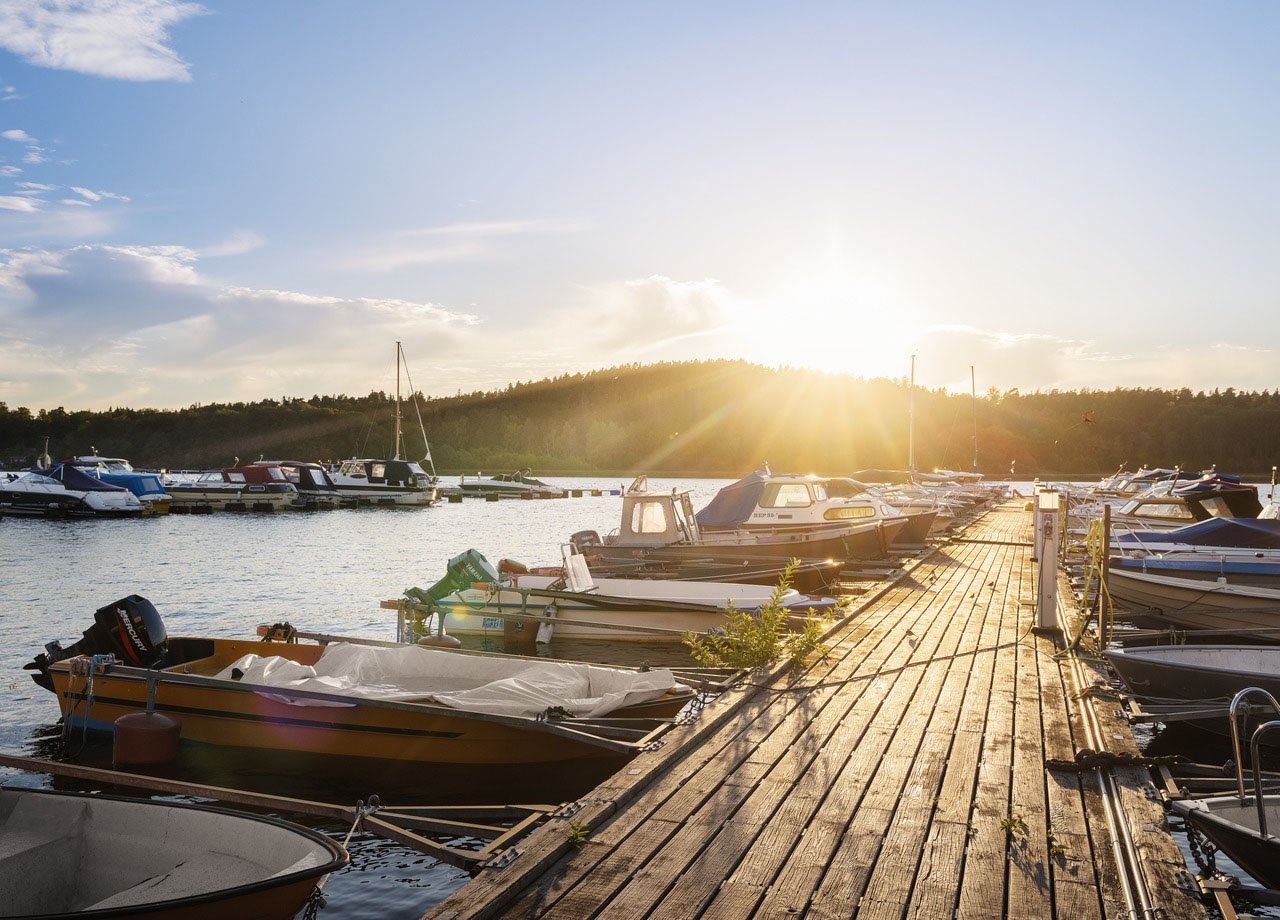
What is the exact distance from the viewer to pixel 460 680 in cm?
1045

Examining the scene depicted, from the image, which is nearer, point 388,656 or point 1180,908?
point 1180,908

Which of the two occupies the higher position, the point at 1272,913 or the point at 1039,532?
the point at 1039,532

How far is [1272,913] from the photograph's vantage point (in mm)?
6488

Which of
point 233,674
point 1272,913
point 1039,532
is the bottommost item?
point 1272,913

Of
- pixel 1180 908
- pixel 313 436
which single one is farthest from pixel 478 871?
pixel 313 436

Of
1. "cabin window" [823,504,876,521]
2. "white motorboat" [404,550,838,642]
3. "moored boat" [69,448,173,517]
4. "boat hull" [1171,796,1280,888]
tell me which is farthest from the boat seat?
"moored boat" [69,448,173,517]

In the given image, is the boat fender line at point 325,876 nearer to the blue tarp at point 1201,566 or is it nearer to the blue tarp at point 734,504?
the blue tarp at point 1201,566

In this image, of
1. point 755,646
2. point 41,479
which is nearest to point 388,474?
point 41,479

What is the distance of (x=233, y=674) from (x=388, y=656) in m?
1.65

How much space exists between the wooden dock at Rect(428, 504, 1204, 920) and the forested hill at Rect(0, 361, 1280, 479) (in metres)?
106

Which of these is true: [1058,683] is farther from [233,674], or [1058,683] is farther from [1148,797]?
[233,674]

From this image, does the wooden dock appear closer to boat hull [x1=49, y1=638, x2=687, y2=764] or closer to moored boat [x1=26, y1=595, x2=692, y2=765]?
moored boat [x1=26, y1=595, x2=692, y2=765]

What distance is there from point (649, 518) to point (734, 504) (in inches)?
98.6

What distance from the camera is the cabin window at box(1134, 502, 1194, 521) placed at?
882 inches
